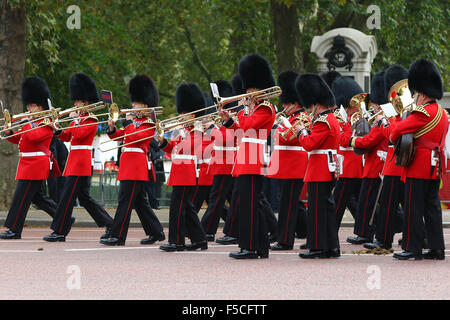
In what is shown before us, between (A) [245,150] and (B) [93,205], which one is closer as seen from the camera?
(A) [245,150]

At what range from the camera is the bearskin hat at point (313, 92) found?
32.1ft

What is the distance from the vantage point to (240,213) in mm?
9539

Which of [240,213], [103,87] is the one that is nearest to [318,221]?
[240,213]

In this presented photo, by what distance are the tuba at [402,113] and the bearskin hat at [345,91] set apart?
→ 1.30 m

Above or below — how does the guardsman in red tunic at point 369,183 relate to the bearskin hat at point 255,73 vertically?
below

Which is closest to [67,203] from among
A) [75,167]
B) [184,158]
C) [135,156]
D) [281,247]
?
[75,167]

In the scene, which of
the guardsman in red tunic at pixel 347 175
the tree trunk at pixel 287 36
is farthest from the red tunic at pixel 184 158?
the tree trunk at pixel 287 36

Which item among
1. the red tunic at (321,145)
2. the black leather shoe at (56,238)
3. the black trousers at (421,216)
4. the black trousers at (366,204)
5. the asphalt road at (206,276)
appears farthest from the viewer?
the black leather shoe at (56,238)

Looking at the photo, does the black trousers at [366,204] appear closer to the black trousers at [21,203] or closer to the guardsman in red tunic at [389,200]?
the guardsman in red tunic at [389,200]

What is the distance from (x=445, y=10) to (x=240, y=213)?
19376mm

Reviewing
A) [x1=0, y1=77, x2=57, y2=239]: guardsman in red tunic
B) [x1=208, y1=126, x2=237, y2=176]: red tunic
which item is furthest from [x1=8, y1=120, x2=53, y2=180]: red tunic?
[x1=208, y1=126, x2=237, y2=176]: red tunic

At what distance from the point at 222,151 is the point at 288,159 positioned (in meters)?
1.63

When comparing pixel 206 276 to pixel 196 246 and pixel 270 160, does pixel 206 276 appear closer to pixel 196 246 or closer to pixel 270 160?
pixel 196 246

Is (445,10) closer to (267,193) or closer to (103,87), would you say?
(103,87)
